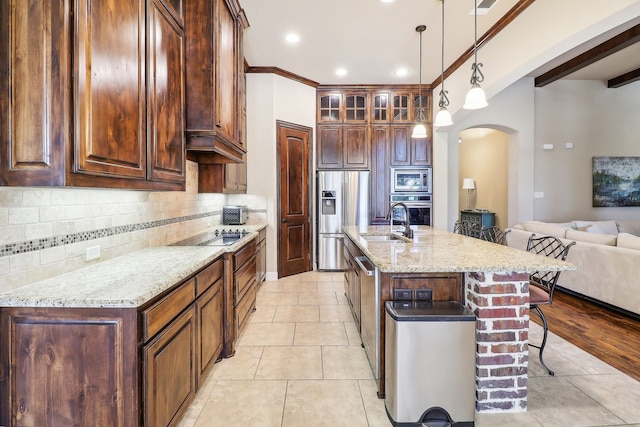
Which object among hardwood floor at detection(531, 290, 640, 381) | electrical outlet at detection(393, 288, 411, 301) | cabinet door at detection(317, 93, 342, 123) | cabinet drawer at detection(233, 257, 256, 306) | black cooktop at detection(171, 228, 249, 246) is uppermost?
cabinet door at detection(317, 93, 342, 123)

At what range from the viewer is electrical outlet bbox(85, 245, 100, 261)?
1770 millimetres

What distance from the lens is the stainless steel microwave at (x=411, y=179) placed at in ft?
17.9

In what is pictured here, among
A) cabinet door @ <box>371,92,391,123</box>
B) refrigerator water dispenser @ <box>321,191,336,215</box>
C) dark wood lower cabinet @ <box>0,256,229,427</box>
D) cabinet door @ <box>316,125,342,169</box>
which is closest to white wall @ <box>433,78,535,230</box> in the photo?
cabinet door @ <box>371,92,391,123</box>

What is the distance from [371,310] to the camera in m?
2.13

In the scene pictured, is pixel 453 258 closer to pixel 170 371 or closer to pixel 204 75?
pixel 170 371

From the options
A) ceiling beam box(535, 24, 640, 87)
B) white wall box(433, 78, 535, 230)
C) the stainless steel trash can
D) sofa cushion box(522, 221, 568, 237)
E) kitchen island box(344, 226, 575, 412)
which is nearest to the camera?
the stainless steel trash can

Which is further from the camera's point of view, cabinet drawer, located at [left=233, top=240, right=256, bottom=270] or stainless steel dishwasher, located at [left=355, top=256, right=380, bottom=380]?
cabinet drawer, located at [left=233, top=240, right=256, bottom=270]

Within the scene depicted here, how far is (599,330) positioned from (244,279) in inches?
133

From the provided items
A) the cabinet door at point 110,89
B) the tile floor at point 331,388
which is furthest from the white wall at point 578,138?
the cabinet door at point 110,89

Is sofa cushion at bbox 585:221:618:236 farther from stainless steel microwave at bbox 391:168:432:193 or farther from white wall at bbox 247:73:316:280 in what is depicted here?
white wall at bbox 247:73:316:280

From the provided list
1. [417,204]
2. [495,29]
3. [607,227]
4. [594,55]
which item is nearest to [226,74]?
[495,29]

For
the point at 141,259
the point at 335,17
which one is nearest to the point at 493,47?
the point at 335,17

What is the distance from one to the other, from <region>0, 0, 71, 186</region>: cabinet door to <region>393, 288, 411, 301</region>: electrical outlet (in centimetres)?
175

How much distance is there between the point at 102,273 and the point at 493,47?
14.4 ft
